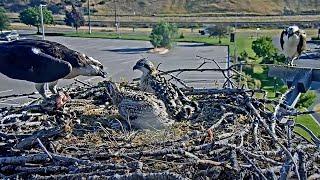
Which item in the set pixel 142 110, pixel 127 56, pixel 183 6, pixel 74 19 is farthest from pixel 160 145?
pixel 183 6

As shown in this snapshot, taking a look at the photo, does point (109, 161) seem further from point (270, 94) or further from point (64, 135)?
point (270, 94)

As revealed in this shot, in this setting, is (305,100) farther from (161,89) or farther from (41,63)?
(41,63)

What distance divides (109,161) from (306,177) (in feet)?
5.17

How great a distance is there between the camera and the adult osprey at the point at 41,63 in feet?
19.2

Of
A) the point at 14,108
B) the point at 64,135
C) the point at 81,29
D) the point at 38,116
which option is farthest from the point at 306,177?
the point at 81,29

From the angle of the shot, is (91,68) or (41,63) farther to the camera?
(91,68)

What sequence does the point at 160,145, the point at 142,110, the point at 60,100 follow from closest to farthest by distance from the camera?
the point at 160,145, the point at 142,110, the point at 60,100

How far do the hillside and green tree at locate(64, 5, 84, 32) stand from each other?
28.2ft

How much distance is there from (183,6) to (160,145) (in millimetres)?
50828

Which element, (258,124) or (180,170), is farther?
(258,124)

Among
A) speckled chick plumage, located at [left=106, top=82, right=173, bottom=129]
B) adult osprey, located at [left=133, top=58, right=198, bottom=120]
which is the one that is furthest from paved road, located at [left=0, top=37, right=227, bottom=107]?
speckled chick plumage, located at [left=106, top=82, right=173, bottom=129]

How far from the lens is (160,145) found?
482 cm

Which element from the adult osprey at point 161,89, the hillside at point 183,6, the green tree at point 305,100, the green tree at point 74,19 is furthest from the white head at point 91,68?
the hillside at point 183,6

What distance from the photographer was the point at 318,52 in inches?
975
